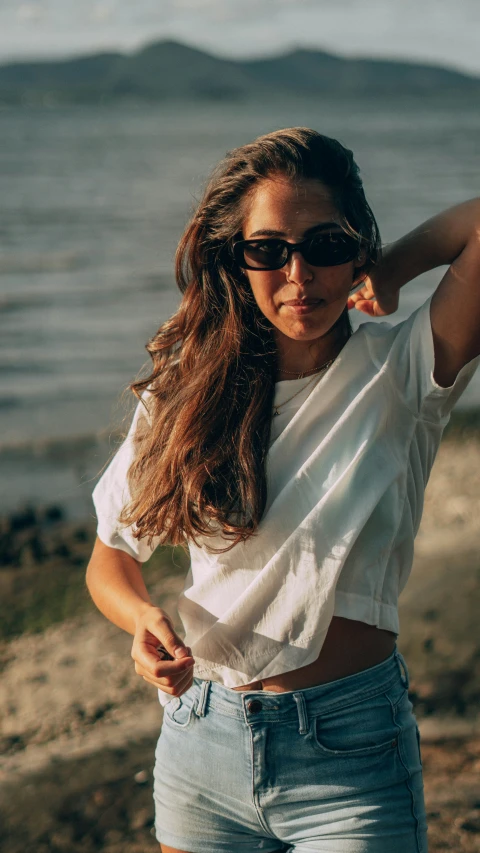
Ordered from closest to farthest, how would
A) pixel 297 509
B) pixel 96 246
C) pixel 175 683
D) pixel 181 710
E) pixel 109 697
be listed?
pixel 175 683 < pixel 297 509 < pixel 181 710 < pixel 109 697 < pixel 96 246

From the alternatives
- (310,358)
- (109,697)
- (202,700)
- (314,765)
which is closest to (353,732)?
(314,765)

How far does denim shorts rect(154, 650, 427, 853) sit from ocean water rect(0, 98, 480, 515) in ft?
3.22

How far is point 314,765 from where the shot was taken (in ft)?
6.15

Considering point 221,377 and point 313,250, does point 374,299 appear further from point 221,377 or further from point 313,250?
point 221,377

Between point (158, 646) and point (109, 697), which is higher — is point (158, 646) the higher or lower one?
the higher one

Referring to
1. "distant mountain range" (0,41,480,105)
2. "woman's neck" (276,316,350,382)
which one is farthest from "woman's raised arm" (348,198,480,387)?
"distant mountain range" (0,41,480,105)

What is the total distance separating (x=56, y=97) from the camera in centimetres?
7612

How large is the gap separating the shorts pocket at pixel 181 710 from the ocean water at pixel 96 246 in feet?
2.74

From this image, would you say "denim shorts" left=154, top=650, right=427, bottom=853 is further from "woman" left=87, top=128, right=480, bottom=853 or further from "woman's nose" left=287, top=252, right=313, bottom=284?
"woman's nose" left=287, top=252, right=313, bottom=284

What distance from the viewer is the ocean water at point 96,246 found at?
402 inches

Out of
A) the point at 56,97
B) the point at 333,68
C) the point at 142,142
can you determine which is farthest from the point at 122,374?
the point at 333,68

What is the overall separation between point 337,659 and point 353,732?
137mm

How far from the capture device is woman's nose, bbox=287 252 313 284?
6.35 ft

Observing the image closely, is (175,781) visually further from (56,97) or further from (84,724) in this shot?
(56,97)
